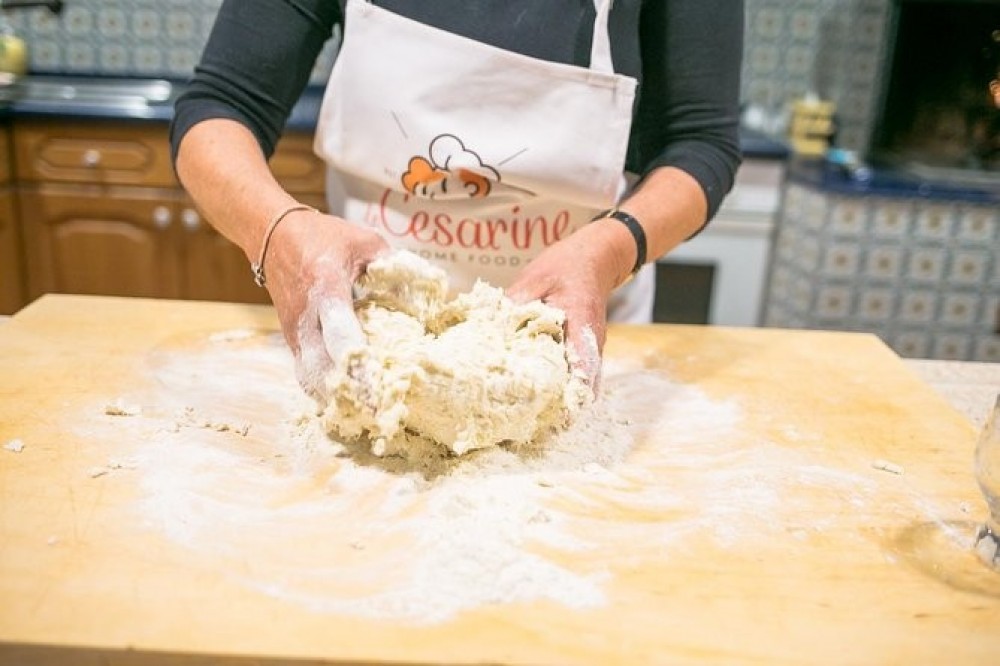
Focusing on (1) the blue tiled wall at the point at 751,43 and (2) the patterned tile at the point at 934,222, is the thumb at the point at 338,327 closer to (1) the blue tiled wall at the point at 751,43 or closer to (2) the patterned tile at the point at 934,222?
(2) the patterned tile at the point at 934,222

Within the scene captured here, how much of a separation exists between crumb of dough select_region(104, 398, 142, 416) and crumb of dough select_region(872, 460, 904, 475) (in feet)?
2.39

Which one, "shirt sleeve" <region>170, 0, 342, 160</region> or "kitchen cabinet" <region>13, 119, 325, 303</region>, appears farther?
"kitchen cabinet" <region>13, 119, 325, 303</region>

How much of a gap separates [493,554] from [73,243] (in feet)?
6.38

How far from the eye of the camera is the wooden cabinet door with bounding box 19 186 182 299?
2.15 metres

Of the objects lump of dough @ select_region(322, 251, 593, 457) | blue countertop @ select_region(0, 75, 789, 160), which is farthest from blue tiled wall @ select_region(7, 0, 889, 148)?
lump of dough @ select_region(322, 251, 593, 457)

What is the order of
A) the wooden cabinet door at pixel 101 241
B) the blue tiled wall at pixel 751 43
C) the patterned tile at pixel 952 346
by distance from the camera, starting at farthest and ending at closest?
the blue tiled wall at pixel 751 43
the patterned tile at pixel 952 346
the wooden cabinet door at pixel 101 241

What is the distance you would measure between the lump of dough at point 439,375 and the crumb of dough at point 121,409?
200mm

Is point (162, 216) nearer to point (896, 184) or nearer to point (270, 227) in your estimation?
point (270, 227)

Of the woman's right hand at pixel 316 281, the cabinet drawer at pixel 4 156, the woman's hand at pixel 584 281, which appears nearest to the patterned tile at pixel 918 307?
the woman's hand at pixel 584 281

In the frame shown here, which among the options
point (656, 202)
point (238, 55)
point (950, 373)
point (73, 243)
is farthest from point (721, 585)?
point (73, 243)

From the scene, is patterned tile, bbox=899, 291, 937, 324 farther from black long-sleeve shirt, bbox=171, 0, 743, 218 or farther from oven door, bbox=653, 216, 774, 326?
black long-sleeve shirt, bbox=171, 0, 743, 218

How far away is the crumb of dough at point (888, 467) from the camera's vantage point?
82 centimetres

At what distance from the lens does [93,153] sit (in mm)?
2090

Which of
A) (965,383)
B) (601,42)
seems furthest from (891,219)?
(601,42)
